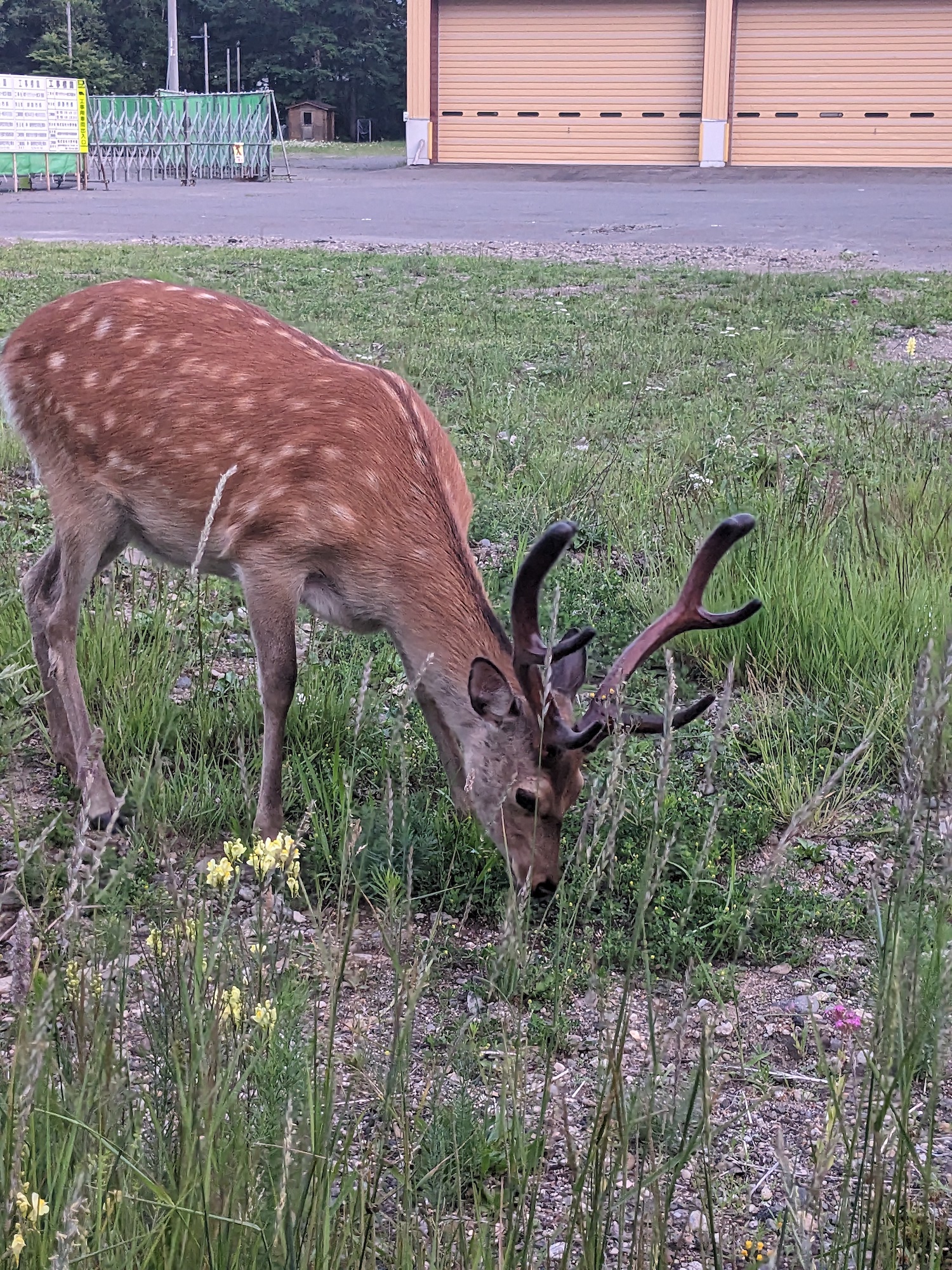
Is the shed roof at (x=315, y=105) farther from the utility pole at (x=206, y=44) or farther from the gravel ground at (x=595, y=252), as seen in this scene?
the gravel ground at (x=595, y=252)

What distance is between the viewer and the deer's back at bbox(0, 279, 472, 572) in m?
4.14

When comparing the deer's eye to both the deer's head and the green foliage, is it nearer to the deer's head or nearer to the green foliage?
the deer's head

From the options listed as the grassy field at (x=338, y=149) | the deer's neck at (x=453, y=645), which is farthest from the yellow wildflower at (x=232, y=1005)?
the grassy field at (x=338, y=149)

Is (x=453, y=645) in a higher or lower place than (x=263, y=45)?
lower

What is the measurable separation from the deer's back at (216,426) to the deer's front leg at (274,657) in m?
0.18

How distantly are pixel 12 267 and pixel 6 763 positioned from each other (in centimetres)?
1252

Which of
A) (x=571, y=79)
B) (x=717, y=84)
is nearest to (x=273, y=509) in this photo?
(x=717, y=84)

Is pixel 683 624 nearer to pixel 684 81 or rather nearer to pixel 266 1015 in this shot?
pixel 266 1015

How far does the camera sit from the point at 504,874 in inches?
152

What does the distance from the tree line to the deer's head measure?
213ft

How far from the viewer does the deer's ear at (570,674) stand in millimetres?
3623

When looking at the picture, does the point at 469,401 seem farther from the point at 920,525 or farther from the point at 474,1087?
the point at 474,1087

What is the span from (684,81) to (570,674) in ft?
121

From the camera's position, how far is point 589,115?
1486 inches
